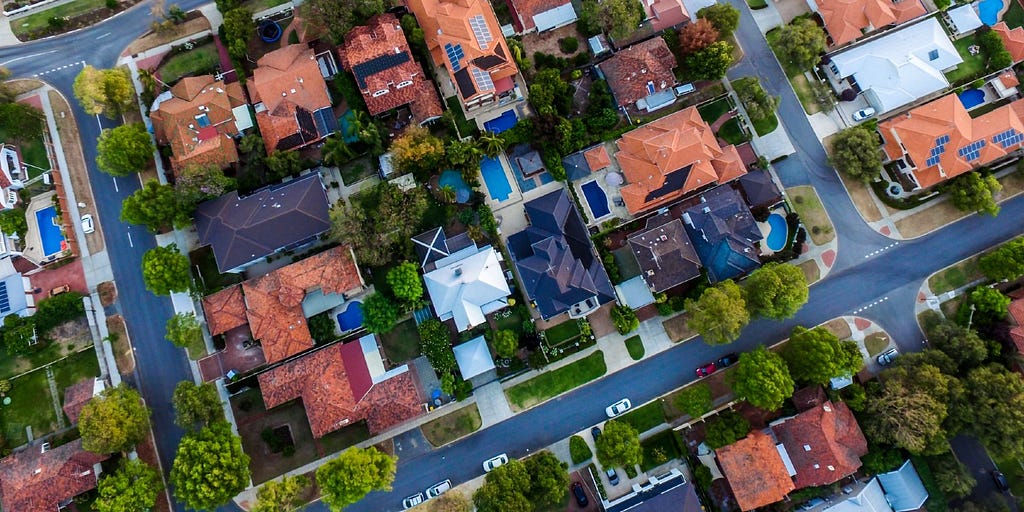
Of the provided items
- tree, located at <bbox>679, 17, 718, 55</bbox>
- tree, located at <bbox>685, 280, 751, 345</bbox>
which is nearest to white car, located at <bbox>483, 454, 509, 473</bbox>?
tree, located at <bbox>685, 280, 751, 345</bbox>

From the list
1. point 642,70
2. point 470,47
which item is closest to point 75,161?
point 470,47

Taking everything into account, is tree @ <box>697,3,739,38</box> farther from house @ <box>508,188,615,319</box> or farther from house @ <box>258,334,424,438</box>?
house @ <box>258,334,424,438</box>

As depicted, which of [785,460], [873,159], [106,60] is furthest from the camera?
[106,60]

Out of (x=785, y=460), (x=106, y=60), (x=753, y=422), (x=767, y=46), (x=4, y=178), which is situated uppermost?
(x=106, y=60)

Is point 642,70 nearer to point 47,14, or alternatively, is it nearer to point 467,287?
point 467,287

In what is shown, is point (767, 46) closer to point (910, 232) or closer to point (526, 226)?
point (910, 232)

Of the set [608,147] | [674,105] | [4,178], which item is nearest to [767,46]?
[674,105]
